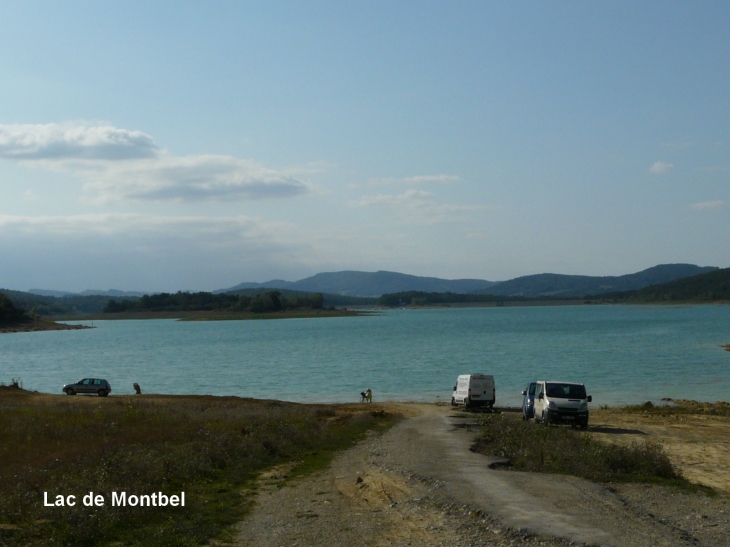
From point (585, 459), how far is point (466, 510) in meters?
6.37

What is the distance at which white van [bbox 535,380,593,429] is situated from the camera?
100ft

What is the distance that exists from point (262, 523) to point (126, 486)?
10.9ft

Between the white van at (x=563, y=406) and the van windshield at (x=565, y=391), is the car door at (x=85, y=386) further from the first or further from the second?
the van windshield at (x=565, y=391)

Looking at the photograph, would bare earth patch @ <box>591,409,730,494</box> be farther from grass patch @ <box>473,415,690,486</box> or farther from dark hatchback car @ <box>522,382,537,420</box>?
dark hatchback car @ <box>522,382,537,420</box>

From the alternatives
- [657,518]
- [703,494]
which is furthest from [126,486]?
[703,494]

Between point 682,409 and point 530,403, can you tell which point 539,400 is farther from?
point 682,409

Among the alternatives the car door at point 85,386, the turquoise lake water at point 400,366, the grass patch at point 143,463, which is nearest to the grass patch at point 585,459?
the grass patch at point 143,463

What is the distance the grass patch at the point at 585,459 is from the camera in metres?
18.0

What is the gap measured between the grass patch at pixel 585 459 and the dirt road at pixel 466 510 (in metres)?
0.92

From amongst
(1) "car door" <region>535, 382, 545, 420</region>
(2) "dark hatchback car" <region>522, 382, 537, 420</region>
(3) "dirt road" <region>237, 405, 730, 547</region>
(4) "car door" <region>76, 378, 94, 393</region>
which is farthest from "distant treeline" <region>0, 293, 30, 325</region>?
(3) "dirt road" <region>237, 405, 730, 547</region>

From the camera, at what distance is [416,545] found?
1220cm

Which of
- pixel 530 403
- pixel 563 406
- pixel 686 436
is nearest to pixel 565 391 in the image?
pixel 563 406

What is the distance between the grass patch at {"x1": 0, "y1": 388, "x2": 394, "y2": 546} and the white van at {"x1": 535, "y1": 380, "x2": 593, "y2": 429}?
763cm

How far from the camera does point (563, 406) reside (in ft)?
101
